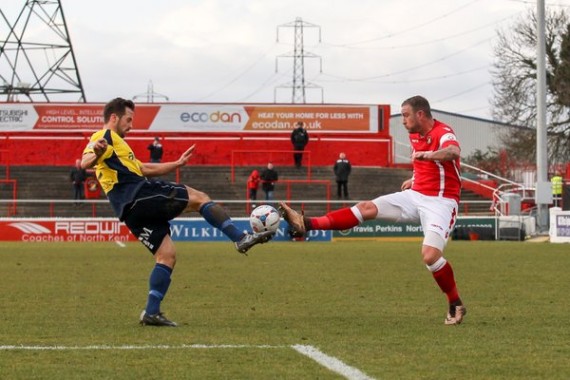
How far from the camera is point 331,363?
773 cm

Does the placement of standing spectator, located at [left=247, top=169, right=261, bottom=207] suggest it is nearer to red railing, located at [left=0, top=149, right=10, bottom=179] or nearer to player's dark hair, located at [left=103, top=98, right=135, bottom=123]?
red railing, located at [left=0, top=149, right=10, bottom=179]

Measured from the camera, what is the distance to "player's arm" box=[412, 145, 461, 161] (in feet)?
33.1

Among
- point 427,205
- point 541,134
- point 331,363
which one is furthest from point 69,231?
point 331,363

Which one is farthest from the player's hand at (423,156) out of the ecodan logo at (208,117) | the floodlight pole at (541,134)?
the ecodan logo at (208,117)

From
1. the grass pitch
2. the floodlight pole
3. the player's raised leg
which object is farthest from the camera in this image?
the floodlight pole

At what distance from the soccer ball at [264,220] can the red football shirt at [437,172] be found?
135 cm

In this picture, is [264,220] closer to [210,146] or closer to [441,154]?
[441,154]

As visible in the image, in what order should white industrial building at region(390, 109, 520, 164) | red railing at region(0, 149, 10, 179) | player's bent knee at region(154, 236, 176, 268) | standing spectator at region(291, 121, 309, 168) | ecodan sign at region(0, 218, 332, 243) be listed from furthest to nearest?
white industrial building at region(390, 109, 520, 164) < standing spectator at region(291, 121, 309, 168) < red railing at region(0, 149, 10, 179) < ecodan sign at region(0, 218, 332, 243) < player's bent knee at region(154, 236, 176, 268)

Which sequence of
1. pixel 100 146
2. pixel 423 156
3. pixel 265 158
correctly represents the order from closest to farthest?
pixel 100 146 < pixel 423 156 < pixel 265 158

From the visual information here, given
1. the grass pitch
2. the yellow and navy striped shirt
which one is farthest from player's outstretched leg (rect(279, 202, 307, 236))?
the yellow and navy striped shirt

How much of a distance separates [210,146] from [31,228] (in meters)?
16.8

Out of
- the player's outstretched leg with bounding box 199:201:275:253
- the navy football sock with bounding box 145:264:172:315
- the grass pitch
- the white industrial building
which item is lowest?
the grass pitch

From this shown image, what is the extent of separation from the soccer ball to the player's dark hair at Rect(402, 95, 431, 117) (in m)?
1.54

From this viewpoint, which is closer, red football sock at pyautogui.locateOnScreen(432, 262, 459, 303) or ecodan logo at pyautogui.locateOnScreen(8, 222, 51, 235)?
red football sock at pyautogui.locateOnScreen(432, 262, 459, 303)
